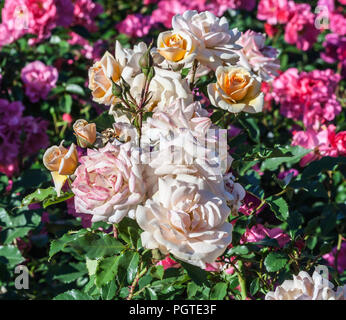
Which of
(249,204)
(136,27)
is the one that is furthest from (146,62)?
(136,27)

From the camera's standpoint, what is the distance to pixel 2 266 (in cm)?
160

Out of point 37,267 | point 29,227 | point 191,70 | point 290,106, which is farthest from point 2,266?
point 290,106

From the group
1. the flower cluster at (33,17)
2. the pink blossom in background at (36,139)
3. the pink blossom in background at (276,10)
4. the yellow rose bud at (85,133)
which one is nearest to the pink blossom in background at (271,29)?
the pink blossom in background at (276,10)

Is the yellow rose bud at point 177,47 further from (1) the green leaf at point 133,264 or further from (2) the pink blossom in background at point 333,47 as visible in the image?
(2) the pink blossom in background at point 333,47

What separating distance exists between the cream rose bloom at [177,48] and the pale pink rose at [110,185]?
243 millimetres

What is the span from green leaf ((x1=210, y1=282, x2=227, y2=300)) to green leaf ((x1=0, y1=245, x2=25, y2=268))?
682 mm

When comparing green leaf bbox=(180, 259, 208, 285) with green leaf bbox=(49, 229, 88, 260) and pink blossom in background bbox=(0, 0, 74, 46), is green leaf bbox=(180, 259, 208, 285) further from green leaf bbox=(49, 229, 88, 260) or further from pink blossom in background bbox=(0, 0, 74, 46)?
pink blossom in background bbox=(0, 0, 74, 46)

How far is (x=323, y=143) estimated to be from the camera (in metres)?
1.62

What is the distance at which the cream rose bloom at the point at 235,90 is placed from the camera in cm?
108

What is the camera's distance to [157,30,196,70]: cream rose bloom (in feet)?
3.39

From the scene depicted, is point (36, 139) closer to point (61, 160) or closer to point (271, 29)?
point (61, 160)

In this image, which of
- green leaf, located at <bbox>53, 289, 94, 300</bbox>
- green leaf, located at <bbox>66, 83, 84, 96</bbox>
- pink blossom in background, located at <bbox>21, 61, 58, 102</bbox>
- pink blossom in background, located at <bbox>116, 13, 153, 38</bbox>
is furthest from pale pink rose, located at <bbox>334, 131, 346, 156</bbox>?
pink blossom in background, located at <bbox>116, 13, 153, 38</bbox>

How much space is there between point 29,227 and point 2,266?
5.8 inches
